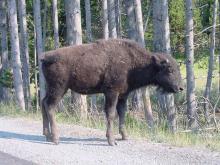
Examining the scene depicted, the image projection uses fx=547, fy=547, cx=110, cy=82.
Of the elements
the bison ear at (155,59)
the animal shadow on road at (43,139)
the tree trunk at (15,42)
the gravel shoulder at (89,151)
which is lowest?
the gravel shoulder at (89,151)

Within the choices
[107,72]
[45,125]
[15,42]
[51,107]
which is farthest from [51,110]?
[15,42]

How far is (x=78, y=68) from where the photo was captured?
35.7ft

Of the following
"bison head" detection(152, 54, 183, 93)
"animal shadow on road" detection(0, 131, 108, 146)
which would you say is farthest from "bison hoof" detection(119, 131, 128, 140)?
"bison head" detection(152, 54, 183, 93)

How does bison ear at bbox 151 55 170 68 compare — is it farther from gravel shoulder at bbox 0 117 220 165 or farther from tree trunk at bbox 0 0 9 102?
tree trunk at bbox 0 0 9 102

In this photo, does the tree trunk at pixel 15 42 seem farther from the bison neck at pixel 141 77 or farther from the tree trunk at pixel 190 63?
the bison neck at pixel 141 77

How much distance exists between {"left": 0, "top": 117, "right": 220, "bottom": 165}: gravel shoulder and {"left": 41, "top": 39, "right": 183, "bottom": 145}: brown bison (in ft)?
1.41

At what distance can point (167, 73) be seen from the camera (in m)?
11.0

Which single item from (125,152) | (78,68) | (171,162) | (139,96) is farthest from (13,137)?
(139,96)

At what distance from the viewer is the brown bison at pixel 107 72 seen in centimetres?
1085

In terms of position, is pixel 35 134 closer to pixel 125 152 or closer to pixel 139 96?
pixel 125 152

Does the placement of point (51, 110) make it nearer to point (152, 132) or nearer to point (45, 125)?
point (45, 125)

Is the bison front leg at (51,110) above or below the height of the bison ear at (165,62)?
below

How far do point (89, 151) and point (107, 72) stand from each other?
173 centimetres

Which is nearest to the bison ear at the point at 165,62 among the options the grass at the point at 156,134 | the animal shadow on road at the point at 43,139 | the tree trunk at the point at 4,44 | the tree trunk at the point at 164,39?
the grass at the point at 156,134
